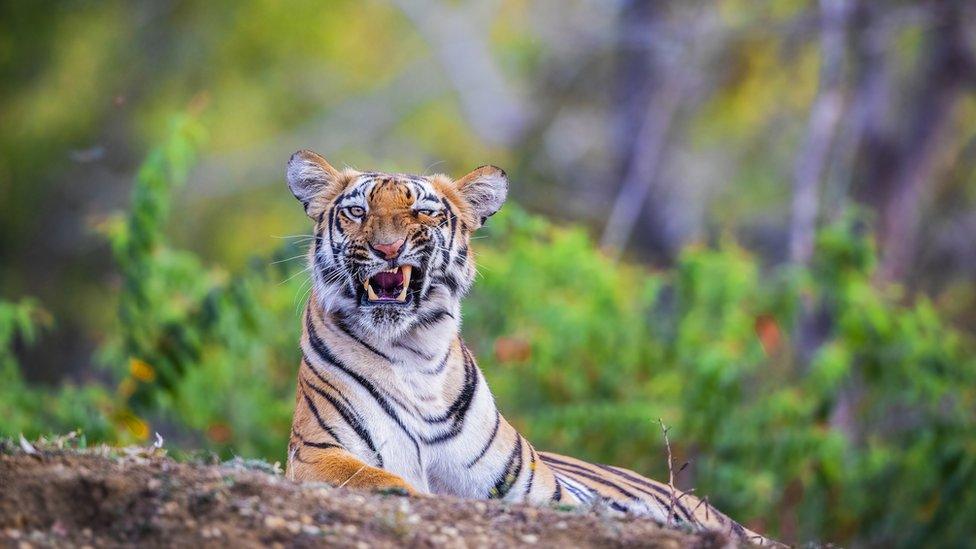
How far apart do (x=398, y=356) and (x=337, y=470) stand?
2.02 feet

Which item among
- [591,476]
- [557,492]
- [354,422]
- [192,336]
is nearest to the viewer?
[354,422]

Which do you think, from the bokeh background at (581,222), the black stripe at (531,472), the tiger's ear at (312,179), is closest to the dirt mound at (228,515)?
the black stripe at (531,472)

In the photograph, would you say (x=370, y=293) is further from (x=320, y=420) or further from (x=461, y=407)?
(x=461, y=407)

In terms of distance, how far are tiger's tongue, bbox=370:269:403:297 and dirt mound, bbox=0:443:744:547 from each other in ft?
3.51

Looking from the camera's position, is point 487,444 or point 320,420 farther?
point 487,444

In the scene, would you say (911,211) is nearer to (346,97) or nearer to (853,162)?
(853,162)

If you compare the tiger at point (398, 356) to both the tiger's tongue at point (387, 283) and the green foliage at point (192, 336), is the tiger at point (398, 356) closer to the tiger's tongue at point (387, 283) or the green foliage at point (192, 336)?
the tiger's tongue at point (387, 283)

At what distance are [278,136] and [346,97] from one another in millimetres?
1470

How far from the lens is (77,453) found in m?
4.29

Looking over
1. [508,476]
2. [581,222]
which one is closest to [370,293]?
[508,476]

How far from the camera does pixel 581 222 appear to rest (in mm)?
17656

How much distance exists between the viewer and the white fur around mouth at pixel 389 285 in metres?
5.22

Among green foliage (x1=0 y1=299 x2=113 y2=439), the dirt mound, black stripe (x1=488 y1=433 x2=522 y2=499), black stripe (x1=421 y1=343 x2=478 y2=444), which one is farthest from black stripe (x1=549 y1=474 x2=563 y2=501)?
green foliage (x1=0 y1=299 x2=113 y2=439)

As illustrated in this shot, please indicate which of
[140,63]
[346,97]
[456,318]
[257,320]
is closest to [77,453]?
[456,318]
